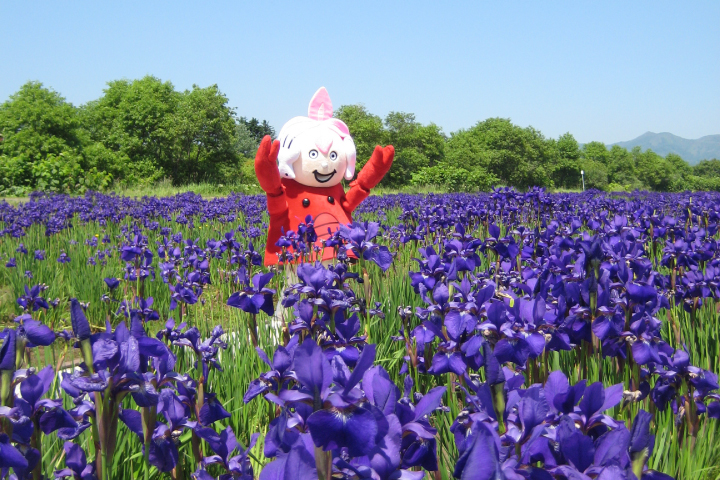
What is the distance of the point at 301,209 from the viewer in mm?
5512

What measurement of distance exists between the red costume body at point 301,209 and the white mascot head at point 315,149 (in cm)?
10

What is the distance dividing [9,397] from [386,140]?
141 ft

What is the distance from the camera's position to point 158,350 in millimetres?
1157

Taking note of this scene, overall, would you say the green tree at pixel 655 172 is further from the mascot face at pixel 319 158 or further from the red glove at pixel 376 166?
the mascot face at pixel 319 158

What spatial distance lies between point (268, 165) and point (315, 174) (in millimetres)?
765

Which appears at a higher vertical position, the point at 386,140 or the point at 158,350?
the point at 386,140

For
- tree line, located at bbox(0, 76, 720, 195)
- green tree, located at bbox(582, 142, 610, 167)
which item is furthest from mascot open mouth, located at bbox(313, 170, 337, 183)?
green tree, located at bbox(582, 142, 610, 167)

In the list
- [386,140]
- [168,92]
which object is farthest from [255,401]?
[168,92]

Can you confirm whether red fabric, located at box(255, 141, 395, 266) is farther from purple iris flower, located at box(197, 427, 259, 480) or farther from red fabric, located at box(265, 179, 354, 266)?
purple iris flower, located at box(197, 427, 259, 480)

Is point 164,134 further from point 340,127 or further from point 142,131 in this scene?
point 340,127

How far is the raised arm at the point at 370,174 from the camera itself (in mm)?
5648

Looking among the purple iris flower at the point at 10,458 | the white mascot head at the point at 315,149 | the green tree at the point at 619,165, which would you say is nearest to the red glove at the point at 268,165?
the white mascot head at the point at 315,149

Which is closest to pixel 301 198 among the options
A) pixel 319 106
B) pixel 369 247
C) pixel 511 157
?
pixel 319 106

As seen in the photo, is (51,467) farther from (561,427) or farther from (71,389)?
(561,427)
